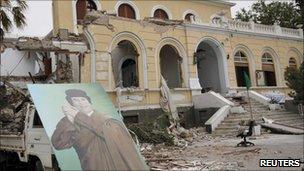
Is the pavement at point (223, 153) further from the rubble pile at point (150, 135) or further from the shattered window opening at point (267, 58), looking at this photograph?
the shattered window opening at point (267, 58)

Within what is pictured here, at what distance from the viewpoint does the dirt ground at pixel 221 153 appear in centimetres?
1060

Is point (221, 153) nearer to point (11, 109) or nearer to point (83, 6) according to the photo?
point (11, 109)

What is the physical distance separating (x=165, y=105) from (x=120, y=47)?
6236 millimetres

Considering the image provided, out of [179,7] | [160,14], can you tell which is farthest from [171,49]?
[179,7]

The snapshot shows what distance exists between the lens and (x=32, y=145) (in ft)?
31.6

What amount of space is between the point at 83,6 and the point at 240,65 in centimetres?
1152

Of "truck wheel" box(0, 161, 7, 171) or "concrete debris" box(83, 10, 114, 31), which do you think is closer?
"truck wheel" box(0, 161, 7, 171)

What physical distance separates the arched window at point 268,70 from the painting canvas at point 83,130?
19798 mm

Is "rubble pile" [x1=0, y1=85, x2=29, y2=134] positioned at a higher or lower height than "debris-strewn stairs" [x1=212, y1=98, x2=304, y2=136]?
higher

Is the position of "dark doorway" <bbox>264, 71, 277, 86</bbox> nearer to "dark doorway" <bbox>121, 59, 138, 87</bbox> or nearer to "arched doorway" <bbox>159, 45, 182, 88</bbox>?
"arched doorway" <bbox>159, 45, 182, 88</bbox>

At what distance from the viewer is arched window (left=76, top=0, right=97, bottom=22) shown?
24.0m

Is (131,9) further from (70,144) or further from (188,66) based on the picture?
(70,144)

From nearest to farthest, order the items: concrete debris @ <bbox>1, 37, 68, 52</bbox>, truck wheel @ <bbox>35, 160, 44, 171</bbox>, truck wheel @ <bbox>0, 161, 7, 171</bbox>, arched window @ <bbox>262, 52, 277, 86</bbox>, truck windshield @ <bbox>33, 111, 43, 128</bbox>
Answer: truck wheel @ <bbox>35, 160, 44, 171</bbox> → truck windshield @ <bbox>33, 111, 43, 128</bbox> → truck wheel @ <bbox>0, 161, 7, 171</bbox> → concrete debris @ <bbox>1, 37, 68, 52</bbox> → arched window @ <bbox>262, 52, 277, 86</bbox>

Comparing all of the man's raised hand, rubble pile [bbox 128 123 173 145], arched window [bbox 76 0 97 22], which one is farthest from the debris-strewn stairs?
arched window [bbox 76 0 97 22]
